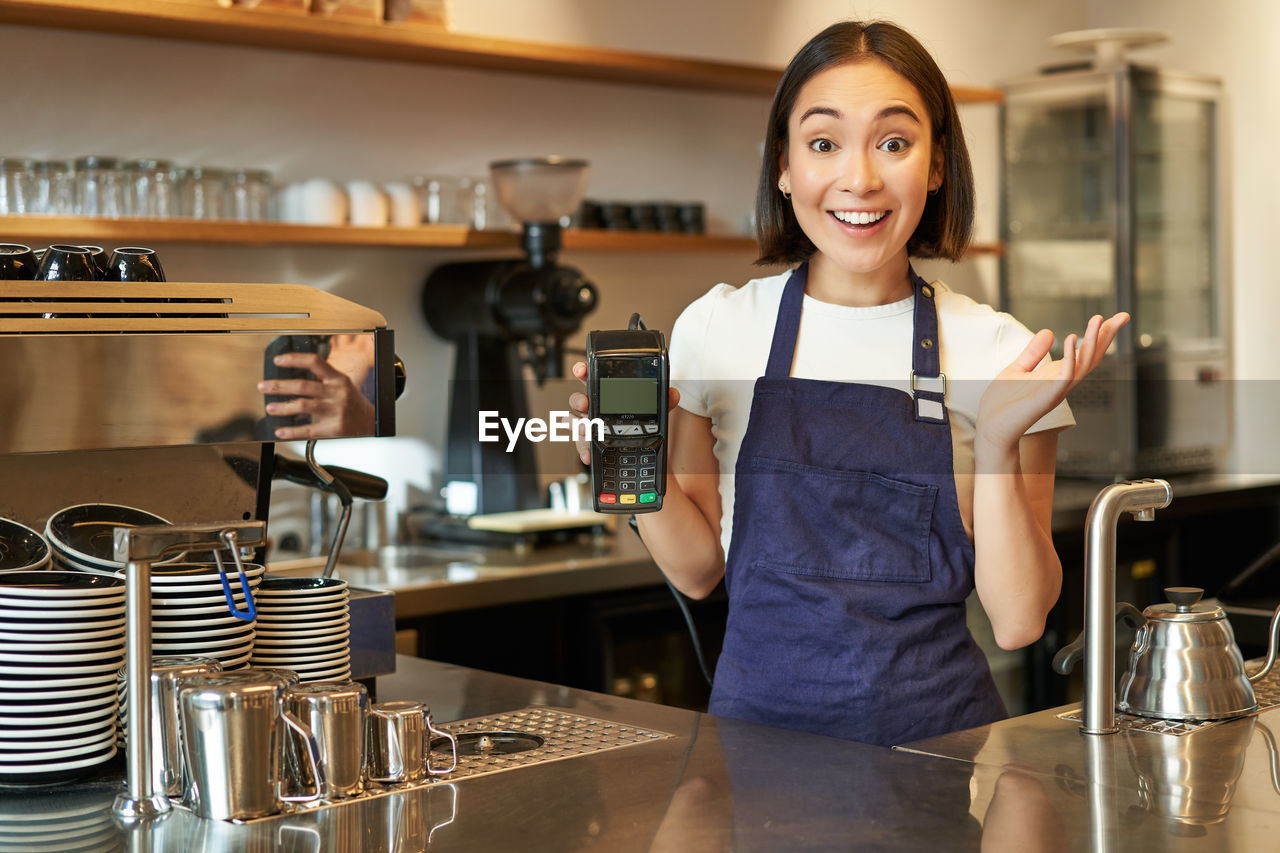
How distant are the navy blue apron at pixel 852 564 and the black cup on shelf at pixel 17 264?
0.81m

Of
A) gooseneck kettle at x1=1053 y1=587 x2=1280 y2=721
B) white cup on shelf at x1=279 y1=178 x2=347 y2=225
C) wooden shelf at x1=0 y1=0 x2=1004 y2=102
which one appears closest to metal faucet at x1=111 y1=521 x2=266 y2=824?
gooseneck kettle at x1=1053 y1=587 x2=1280 y2=721

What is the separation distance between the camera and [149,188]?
9.10 ft

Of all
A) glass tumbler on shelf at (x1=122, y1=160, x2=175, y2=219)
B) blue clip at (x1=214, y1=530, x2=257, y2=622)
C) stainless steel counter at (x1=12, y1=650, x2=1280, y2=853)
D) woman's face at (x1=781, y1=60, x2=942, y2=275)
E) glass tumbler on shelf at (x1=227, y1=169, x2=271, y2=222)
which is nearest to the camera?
stainless steel counter at (x1=12, y1=650, x2=1280, y2=853)

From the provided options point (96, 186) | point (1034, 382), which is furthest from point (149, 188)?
point (1034, 382)

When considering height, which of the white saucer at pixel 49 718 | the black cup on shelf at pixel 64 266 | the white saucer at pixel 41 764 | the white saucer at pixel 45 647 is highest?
the black cup on shelf at pixel 64 266

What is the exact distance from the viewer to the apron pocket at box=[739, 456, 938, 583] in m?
1.69

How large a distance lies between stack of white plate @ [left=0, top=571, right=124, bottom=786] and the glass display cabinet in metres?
3.36

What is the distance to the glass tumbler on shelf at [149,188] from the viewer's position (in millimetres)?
2744

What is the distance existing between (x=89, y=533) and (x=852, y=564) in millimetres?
825

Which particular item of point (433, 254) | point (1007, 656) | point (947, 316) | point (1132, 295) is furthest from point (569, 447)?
point (947, 316)

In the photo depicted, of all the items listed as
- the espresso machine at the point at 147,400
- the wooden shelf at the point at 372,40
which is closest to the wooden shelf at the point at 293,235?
the wooden shelf at the point at 372,40

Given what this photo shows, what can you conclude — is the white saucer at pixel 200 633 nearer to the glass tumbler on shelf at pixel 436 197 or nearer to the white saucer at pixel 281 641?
the white saucer at pixel 281 641

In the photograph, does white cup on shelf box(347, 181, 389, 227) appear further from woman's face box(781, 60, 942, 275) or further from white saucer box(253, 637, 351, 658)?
white saucer box(253, 637, 351, 658)

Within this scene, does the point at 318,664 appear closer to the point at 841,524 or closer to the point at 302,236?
the point at 841,524
